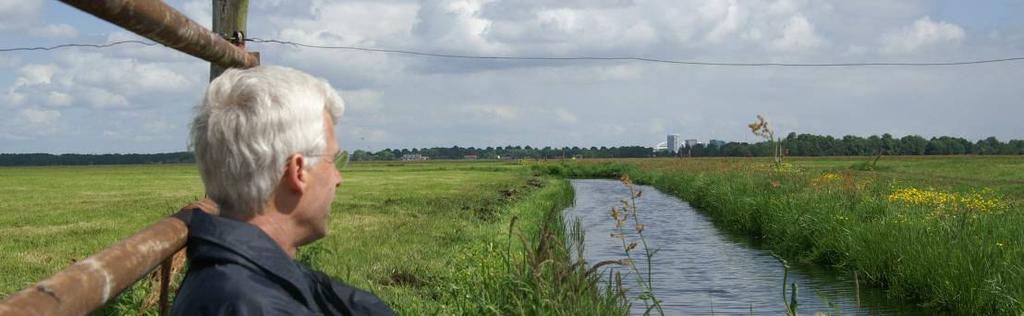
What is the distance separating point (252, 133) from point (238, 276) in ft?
0.93

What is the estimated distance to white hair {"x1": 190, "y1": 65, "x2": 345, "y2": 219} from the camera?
2.14 meters

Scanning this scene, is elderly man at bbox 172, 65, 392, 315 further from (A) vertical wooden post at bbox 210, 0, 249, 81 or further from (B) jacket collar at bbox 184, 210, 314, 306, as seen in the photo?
(A) vertical wooden post at bbox 210, 0, 249, 81

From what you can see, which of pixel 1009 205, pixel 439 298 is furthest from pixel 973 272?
pixel 1009 205

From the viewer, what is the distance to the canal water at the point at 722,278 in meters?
11.6

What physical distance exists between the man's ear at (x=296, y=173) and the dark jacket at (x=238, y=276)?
157 millimetres

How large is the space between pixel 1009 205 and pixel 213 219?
15710mm

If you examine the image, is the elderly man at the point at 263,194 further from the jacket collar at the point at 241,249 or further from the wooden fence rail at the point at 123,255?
the wooden fence rail at the point at 123,255

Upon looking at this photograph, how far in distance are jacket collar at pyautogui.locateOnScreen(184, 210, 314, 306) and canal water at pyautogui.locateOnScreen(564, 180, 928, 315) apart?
5748 millimetres

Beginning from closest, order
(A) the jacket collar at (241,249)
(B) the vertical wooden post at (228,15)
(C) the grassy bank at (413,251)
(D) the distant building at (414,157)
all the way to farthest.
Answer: (A) the jacket collar at (241,249), (B) the vertical wooden post at (228,15), (C) the grassy bank at (413,251), (D) the distant building at (414,157)

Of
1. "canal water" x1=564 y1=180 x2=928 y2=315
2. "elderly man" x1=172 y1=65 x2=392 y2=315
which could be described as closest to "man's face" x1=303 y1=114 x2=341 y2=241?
"elderly man" x1=172 y1=65 x2=392 y2=315

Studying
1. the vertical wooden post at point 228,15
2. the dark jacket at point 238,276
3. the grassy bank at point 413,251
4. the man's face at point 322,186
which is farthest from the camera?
the grassy bank at point 413,251

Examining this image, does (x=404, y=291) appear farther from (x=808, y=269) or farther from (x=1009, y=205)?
(x=1009, y=205)

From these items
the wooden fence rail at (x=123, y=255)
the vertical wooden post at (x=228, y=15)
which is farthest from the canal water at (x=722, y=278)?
the wooden fence rail at (x=123, y=255)

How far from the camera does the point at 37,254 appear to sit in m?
10.8
